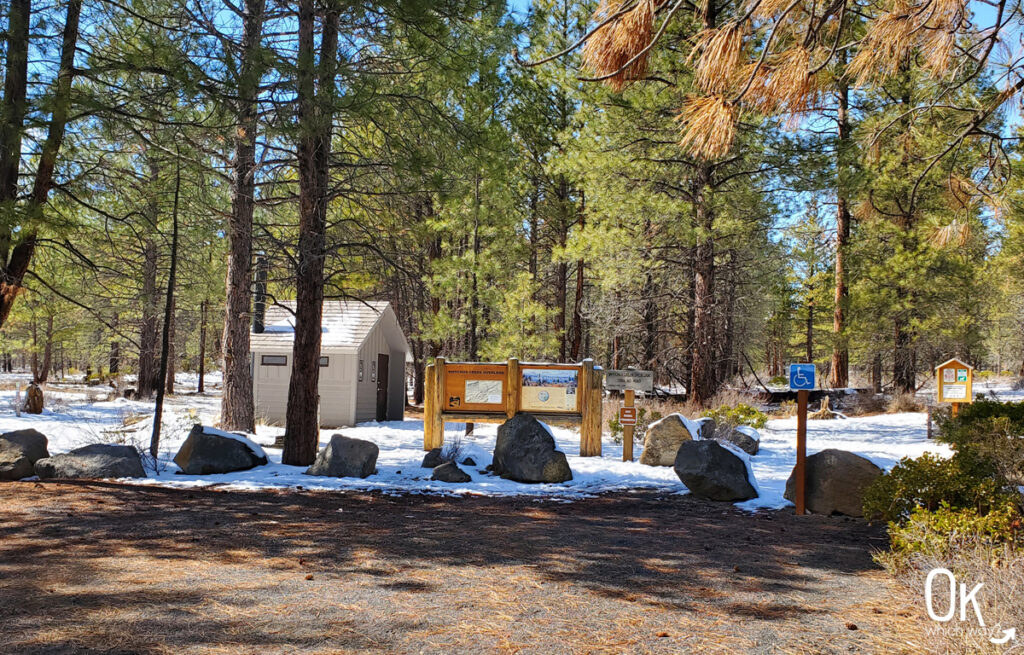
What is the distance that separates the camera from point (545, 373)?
11.6 metres

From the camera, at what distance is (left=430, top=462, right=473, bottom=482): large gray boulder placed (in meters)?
9.31

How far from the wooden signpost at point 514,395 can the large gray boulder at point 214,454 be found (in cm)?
289

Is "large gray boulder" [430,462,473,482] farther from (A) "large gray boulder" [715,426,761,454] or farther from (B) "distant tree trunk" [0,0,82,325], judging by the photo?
(B) "distant tree trunk" [0,0,82,325]

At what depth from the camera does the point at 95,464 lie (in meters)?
8.81

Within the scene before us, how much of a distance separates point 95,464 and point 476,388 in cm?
544

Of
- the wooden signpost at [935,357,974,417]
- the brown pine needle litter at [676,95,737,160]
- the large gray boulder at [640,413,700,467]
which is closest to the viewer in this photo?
the brown pine needle litter at [676,95,737,160]

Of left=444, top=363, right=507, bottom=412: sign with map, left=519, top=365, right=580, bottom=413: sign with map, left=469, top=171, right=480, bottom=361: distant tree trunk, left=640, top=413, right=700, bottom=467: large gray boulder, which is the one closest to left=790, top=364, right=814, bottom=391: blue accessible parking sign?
left=640, top=413, right=700, bottom=467: large gray boulder

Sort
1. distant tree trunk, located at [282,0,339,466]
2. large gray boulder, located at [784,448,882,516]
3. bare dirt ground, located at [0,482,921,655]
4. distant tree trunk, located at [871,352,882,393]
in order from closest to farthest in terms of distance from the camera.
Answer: bare dirt ground, located at [0,482,921,655] < large gray boulder, located at [784,448,882,516] < distant tree trunk, located at [282,0,339,466] < distant tree trunk, located at [871,352,882,393]

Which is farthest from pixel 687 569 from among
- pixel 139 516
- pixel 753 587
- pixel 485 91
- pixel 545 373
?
pixel 485 91

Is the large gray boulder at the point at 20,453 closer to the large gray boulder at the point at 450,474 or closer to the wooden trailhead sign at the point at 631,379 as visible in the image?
the large gray boulder at the point at 450,474

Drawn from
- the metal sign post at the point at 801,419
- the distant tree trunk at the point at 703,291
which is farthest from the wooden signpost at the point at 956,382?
the metal sign post at the point at 801,419

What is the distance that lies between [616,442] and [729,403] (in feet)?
16.2

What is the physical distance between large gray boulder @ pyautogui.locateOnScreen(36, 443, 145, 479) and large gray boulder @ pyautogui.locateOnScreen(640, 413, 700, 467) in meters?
6.87

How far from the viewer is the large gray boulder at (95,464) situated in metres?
8.62
